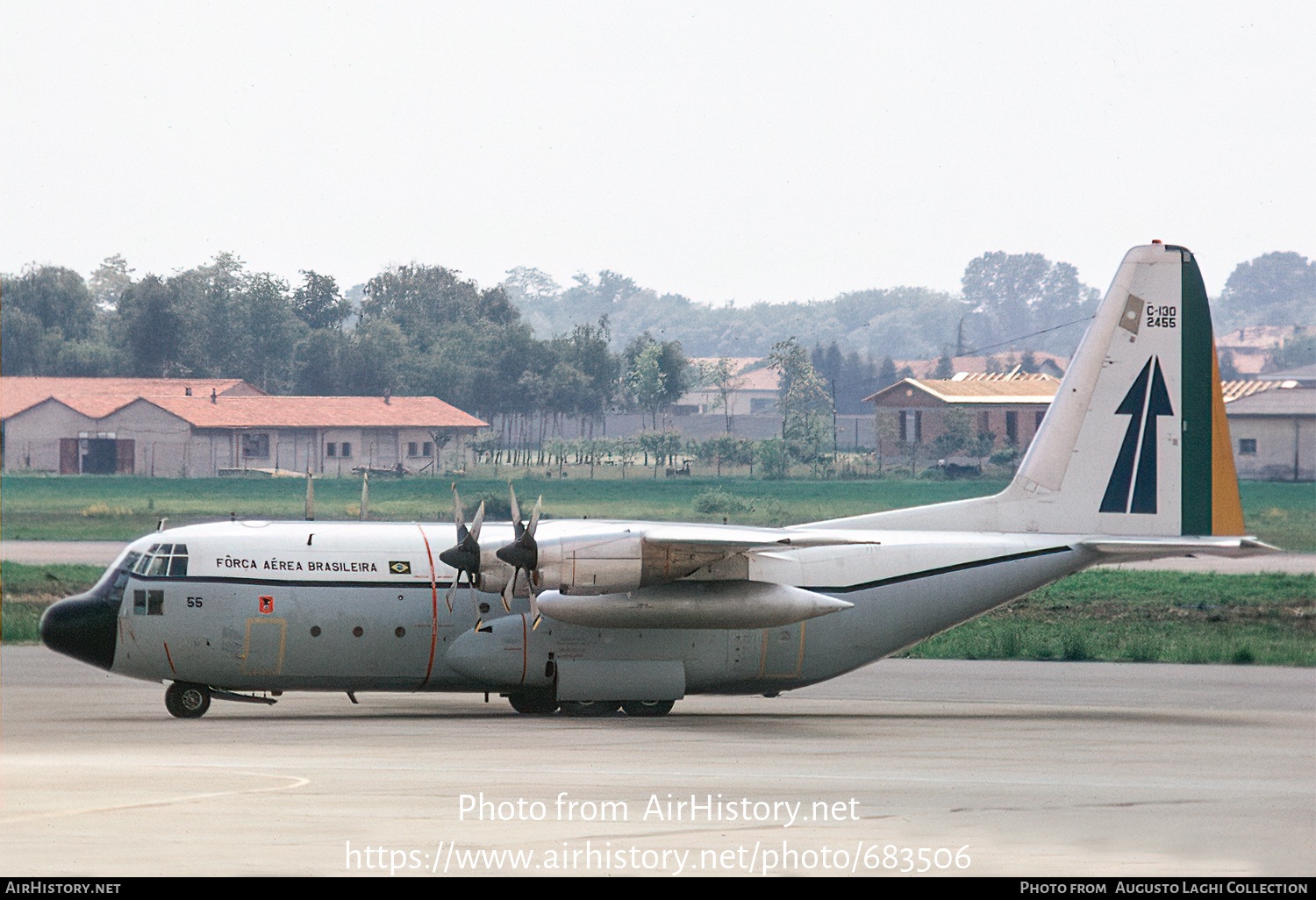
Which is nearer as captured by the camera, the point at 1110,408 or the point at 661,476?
the point at 1110,408

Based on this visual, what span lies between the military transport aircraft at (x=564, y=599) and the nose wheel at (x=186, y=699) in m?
0.03

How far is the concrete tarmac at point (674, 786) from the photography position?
12.5m

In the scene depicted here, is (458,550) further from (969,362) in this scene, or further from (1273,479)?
(969,362)

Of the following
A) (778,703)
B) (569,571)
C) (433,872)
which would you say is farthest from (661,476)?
(433,872)

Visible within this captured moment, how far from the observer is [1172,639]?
1511 inches

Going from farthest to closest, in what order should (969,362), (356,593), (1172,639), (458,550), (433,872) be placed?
(969,362) → (1172,639) → (356,593) → (458,550) → (433,872)

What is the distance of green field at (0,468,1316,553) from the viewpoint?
209ft

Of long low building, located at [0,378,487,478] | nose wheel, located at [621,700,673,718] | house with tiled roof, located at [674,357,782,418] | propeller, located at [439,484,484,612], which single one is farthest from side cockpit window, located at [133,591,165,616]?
house with tiled roof, located at [674,357,782,418]

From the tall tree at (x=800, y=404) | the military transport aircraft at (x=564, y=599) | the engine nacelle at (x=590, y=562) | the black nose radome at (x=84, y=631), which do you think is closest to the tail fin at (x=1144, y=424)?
the military transport aircraft at (x=564, y=599)

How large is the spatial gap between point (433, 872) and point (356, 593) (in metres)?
Result: 12.3

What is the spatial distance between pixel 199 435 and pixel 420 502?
38.7 ft

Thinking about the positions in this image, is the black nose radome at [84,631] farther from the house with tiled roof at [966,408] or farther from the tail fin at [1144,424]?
the house with tiled roof at [966,408]

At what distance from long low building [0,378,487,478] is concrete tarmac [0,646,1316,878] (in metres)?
42.2

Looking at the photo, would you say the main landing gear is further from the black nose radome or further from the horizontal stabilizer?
the horizontal stabilizer
